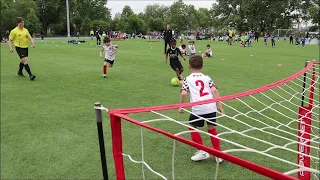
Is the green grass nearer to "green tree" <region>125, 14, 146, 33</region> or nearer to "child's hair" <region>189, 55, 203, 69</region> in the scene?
"child's hair" <region>189, 55, 203, 69</region>

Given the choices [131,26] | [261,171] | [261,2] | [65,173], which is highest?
[261,2]

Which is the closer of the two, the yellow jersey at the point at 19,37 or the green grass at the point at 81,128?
the green grass at the point at 81,128

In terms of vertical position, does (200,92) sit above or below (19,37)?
below

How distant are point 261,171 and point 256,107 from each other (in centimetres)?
593

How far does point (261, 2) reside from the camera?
232 feet

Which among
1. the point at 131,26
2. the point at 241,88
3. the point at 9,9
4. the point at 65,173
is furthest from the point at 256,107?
the point at 131,26

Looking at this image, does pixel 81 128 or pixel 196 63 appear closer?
pixel 196 63

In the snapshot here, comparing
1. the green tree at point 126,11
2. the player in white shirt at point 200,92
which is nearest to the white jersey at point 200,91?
the player in white shirt at point 200,92

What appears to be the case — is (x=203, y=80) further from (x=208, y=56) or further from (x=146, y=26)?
(x=146, y=26)

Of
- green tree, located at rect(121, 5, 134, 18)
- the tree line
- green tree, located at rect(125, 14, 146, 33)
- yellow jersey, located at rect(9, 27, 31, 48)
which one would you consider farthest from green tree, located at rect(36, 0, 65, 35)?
yellow jersey, located at rect(9, 27, 31, 48)

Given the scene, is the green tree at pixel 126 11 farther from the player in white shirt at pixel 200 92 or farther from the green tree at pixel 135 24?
the player in white shirt at pixel 200 92

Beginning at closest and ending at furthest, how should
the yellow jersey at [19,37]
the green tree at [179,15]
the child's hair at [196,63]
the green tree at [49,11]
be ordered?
1. the child's hair at [196,63]
2. the yellow jersey at [19,37]
3. the green tree at [49,11]
4. the green tree at [179,15]

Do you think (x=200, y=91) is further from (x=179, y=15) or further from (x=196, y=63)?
(x=179, y=15)

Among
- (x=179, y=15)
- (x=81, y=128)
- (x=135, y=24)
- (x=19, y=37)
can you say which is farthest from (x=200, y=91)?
(x=179, y=15)
